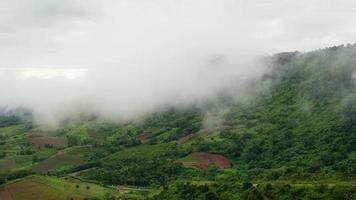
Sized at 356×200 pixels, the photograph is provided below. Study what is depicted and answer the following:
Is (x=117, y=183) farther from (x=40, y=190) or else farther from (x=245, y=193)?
(x=245, y=193)

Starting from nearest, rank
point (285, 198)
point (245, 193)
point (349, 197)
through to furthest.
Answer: point (349, 197)
point (285, 198)
point (245, 193)

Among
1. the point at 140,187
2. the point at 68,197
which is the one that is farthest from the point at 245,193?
the point at 140,187

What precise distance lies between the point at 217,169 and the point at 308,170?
54.6 m

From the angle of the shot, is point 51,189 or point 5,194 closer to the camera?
point 5,194

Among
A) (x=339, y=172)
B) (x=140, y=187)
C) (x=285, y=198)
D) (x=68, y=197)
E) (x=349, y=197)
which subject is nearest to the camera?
(x=349, y=197)

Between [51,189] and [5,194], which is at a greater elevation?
[5,194]

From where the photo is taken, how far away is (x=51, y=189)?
164 m

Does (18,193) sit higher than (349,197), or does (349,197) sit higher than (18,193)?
(18,193)

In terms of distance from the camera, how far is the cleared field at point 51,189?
523ft

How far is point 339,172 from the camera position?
136000 millimetres

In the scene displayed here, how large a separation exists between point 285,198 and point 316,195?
21.9 feet

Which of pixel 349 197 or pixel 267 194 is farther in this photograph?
pixel 267 194

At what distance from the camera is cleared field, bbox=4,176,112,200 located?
523ft

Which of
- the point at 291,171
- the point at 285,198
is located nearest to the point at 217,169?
the point at 291,171
